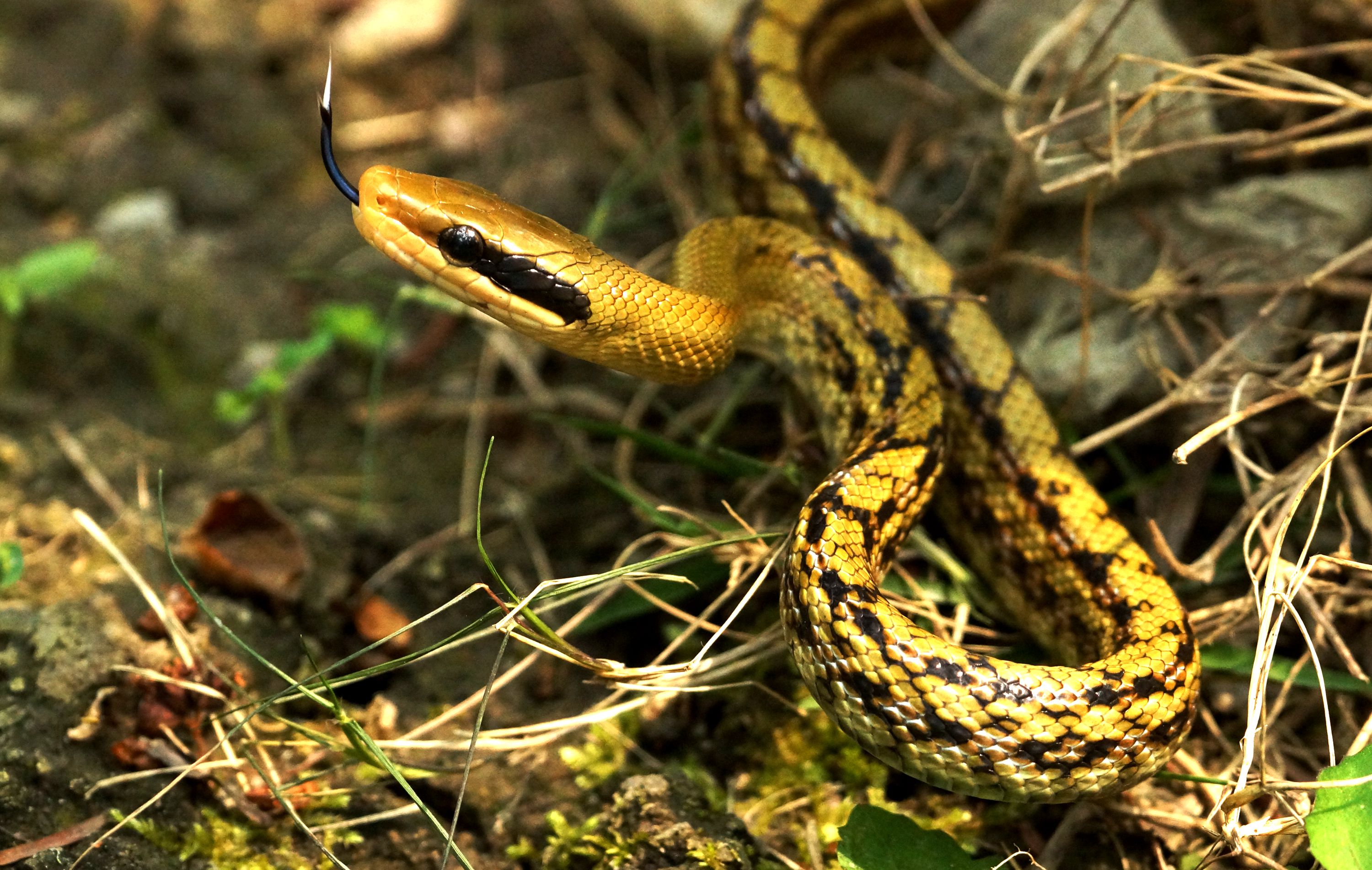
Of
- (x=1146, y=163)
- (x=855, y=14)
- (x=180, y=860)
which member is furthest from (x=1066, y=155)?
(x=180, y=860)

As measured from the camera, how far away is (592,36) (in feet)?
19.7

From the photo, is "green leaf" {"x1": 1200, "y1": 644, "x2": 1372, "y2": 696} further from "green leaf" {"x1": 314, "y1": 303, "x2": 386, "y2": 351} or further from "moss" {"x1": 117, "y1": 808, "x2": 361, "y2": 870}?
"green leaf" {"x1": 314, "y1": 303, "x2": 386, "y2": 351}

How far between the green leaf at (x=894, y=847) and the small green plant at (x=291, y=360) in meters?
2.83

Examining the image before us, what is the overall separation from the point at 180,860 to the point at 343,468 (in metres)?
1.97

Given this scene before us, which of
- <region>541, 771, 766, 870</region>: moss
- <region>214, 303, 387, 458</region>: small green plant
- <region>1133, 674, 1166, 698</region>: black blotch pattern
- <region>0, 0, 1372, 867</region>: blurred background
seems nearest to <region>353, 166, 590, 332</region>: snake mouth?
<region>0, 0, 1372, 867</region>: blurred background

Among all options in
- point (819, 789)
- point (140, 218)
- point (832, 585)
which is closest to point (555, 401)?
point (832, 585)

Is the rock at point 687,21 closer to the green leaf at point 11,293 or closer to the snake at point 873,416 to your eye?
the snake at point 873,416

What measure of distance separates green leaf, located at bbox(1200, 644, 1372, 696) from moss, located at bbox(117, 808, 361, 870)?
113 inches

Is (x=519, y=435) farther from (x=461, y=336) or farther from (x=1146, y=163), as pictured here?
(x=1146, y=163)

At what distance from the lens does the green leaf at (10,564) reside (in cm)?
340

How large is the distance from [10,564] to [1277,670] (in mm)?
4352

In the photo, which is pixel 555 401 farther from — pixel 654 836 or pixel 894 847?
pixel 894 847

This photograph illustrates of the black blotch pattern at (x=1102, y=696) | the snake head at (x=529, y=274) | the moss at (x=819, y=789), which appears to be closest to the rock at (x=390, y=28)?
the snake head at (x=529, y=274)

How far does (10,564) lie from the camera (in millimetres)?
3490
